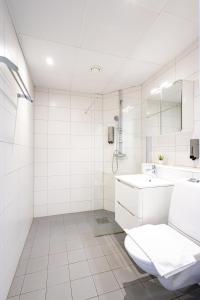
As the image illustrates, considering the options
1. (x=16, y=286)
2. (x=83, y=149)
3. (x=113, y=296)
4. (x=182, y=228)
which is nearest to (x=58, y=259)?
(x=16, y=286)

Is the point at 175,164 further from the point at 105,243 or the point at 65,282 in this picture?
the point at 65,282

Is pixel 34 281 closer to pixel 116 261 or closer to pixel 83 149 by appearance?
pixel 116 261

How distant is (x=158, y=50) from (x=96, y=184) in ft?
7.34

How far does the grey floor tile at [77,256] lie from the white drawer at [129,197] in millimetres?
708

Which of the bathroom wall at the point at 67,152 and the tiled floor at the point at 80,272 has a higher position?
the bathroom wall at the point at 67,152

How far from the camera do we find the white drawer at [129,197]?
1530 millimetres

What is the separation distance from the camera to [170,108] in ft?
6.20

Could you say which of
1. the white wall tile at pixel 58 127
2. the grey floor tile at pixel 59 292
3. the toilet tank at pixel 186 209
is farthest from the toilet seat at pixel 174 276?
the white wall tile at pixel 58 127

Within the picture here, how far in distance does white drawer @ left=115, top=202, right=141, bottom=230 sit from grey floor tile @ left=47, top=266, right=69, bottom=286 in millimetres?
728

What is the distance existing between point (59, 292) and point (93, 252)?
56 centimetres

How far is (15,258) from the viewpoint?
1513mm

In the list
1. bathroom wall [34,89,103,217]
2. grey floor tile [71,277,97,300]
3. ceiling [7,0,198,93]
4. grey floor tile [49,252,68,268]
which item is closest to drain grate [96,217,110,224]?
bathroom wall [34,89,103,217]

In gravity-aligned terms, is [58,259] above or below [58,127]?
below

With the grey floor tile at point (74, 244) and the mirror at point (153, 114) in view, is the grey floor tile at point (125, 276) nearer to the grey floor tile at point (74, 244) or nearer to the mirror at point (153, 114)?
the grey floor tile at point (74, 244)
